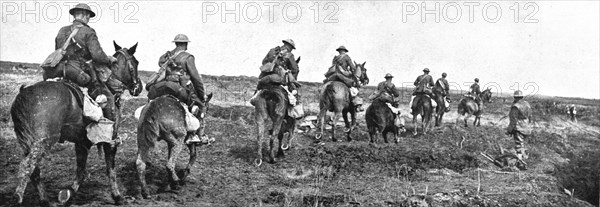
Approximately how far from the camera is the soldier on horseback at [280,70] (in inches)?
381

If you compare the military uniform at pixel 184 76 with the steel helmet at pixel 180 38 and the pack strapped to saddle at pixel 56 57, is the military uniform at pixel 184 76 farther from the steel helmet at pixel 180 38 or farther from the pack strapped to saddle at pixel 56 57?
the pack strapped to saddle at pixel 56 57

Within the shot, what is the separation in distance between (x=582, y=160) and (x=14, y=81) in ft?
65.2

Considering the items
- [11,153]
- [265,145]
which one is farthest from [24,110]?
[265,145]

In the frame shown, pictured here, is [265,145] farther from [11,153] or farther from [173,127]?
[11,153]

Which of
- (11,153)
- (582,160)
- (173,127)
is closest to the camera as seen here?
(173,127)

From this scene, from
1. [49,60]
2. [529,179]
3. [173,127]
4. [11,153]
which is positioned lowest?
[529,179]

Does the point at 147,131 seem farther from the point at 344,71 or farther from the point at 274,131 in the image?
the point at 344,71

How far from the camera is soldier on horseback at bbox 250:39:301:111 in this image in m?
9.68

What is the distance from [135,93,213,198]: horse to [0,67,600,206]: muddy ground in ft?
1.34

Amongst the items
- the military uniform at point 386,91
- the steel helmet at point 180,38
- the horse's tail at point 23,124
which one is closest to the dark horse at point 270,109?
the steel helmet at point 180,38

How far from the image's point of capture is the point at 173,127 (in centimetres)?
699

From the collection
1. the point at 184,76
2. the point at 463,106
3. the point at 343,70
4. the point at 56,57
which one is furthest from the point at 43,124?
the point at 463,106

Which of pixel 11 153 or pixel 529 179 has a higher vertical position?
pixel 11 153

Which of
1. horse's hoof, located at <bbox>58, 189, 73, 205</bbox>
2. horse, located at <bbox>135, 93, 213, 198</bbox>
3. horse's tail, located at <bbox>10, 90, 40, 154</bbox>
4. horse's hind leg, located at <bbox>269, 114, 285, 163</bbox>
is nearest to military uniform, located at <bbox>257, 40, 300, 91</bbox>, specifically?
horse's hind leg, located at <bbox>269, 114, 285, 163</bbox>
